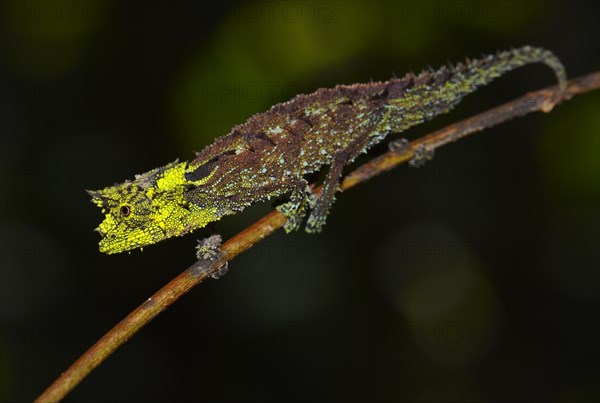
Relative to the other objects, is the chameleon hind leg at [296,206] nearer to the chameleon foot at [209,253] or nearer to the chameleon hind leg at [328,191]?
the chameleon hind leg at [328,191]

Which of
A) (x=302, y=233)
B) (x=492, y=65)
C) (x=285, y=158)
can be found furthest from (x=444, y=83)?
(x=302, y=233)

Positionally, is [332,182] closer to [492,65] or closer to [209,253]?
[209,253]

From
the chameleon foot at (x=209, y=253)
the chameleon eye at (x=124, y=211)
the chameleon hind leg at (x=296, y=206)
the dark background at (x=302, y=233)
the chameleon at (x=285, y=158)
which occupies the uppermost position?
the dark background at (x=302, y=233)

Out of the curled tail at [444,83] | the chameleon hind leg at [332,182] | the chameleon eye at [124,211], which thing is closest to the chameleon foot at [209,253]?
the chameleon eye at [124,211]

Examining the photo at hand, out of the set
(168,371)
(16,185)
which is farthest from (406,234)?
(16,185)

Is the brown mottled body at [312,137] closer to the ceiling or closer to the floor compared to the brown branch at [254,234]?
closer to the ceiling

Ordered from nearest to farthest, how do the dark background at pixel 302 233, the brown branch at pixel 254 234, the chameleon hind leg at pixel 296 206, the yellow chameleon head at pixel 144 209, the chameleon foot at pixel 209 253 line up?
1. the brown branch at pixel 254 234
2. the chameleon foot at pixel 209 253
3. the yellow chameleon head at pixel 144 209
4. the chameleon hind leg at pixel 296 206
5. the dark background at pixel 302 233

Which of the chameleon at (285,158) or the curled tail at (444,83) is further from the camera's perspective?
the curled tail at (444,83)
